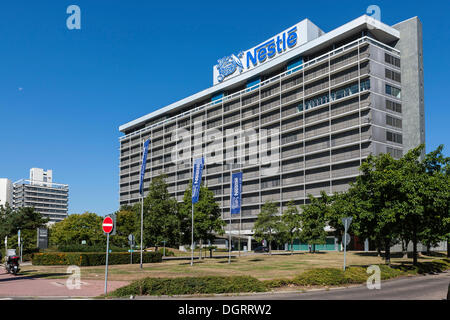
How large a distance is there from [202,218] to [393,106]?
54.3 m

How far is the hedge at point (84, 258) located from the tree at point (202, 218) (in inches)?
219

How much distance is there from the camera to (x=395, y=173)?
2962 cm

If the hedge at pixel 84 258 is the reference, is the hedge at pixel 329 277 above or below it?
above

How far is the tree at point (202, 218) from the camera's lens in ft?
162

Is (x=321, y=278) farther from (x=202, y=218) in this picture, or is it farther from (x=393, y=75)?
(x=393, y=75)

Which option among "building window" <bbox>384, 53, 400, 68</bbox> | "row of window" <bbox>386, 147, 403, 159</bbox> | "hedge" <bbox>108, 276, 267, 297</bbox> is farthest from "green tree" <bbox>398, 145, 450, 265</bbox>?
"building window" <bbox>384, 53, 400, 68</bbox>

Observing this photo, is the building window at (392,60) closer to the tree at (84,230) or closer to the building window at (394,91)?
the building window at (394,91)

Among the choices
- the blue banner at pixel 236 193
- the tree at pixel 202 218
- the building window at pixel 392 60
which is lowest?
the tree at pixel 202 218

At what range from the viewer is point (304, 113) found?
94.9 meters

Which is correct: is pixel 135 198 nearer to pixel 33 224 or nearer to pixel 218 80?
pixel 218 80

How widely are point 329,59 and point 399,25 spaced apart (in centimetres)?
1691

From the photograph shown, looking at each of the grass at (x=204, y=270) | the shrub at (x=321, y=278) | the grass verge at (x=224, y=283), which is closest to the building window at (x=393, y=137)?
the grass at (x=204, y=270)

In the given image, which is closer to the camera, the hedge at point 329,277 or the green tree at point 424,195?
the hedge at point 329,277
